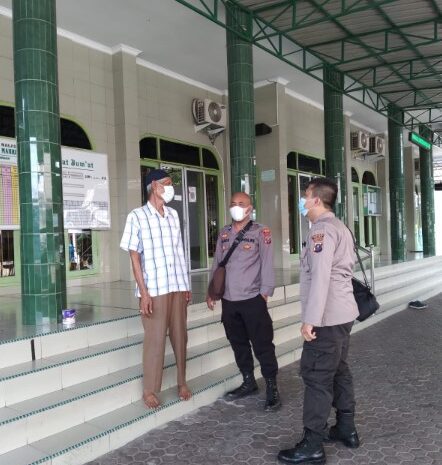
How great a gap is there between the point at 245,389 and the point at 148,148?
5203 millimetres

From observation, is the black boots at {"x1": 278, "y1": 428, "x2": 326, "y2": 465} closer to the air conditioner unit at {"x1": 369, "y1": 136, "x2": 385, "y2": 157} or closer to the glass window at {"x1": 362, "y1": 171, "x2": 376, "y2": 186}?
the air conditioner unit at {"x1": 369, "y1": 136, "x2": 385, "y2": 157}

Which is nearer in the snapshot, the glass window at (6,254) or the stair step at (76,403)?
the stair step at (76,403)

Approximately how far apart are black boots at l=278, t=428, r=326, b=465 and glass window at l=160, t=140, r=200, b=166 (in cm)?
618

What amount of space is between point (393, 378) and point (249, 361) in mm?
1366

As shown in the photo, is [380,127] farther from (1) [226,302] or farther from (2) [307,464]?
(2) [307,464]

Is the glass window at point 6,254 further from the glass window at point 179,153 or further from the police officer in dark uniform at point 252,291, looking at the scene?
the police officer in dark uniform at point 252,291

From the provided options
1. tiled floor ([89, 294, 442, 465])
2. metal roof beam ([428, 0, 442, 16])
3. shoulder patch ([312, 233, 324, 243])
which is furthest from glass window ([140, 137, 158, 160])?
shoulder patch ([312, 233, 324, 243])

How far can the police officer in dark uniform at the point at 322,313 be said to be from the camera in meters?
2.51

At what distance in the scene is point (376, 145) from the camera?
13258 millimetres

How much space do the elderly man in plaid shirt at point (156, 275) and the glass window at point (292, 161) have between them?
24.5 feet

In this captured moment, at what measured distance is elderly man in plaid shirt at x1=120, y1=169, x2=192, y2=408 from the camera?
119 inches

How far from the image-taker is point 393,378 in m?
4.04

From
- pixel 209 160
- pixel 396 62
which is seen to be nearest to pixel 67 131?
pixel 209 160

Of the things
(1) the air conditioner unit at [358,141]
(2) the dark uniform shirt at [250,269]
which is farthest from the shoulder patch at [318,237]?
(1) the air conditioner unit at [358,141]
